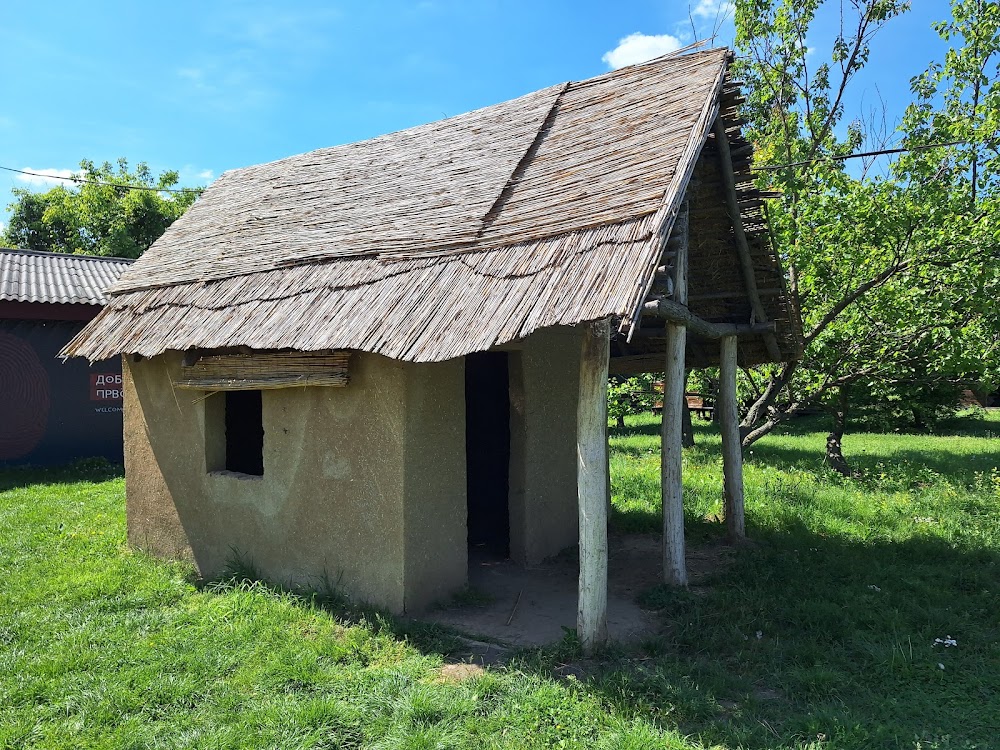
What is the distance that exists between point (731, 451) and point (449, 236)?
12.6 ft

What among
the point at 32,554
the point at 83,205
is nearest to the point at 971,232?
the point at 32,554

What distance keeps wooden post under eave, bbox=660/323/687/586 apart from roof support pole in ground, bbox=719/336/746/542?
5.60ft

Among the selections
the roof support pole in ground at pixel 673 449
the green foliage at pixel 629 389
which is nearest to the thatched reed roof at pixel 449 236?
the roof support pole in ground at pixel 673 449

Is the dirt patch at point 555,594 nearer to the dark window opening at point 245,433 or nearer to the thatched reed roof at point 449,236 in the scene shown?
the thatched reed roof at point 449,236

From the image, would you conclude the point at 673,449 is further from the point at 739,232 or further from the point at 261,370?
the point at 261,370

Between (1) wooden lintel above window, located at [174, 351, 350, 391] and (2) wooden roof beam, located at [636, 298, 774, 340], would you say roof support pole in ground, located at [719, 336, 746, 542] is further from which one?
(1) wooden lintel above window, located at [174, 351, 350, 391]

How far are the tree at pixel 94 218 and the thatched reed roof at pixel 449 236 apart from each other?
18.3 m

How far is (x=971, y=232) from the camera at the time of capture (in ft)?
30.3

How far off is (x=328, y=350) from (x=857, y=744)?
4272 mm

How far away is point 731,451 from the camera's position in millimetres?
7379

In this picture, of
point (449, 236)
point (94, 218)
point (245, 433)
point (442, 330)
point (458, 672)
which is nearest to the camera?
point (458, 672)

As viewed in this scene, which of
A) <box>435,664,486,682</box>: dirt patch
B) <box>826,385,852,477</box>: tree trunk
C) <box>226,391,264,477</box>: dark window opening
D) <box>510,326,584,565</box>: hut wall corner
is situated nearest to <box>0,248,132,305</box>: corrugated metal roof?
<box>226,391,264,477</box>: dark window opening

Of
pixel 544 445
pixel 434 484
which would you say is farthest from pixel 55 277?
pixel 434 484

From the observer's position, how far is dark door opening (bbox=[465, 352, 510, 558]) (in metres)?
7.77
